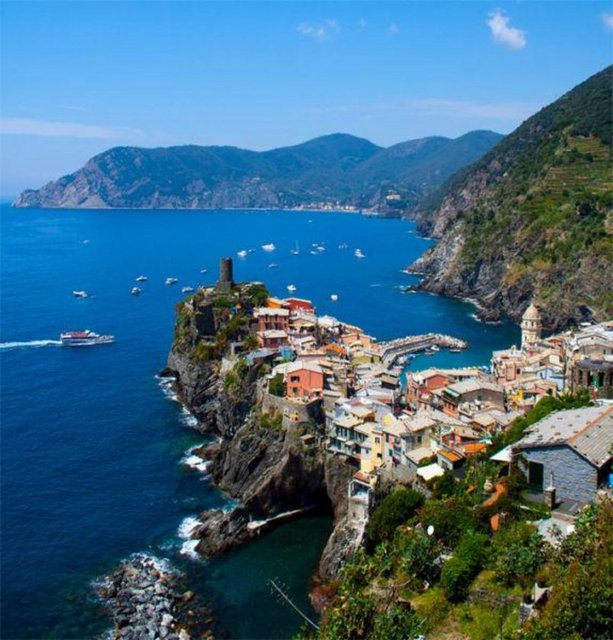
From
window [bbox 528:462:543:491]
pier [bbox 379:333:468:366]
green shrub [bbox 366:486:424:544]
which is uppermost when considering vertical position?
window [bbox 528:462:543:491]

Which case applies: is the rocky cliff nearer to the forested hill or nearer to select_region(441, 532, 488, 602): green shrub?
select_region(441, 532, 488, 602): green shrub

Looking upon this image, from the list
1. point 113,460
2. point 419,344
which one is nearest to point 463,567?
point 113,460

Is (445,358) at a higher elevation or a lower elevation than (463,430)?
lower

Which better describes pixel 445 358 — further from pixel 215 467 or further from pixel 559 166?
pixel 559 166

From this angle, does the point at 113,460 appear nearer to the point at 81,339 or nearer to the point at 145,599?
the point at 145,599

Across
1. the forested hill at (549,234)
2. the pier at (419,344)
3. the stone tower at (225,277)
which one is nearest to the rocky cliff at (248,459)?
the stone tower at (225,277)

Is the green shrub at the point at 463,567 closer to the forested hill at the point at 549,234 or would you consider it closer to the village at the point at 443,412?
the village at the point at 443,412

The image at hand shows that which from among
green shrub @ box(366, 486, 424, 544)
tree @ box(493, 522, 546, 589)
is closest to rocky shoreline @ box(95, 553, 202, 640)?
green shrub @ box(366, 486, 424, 544)

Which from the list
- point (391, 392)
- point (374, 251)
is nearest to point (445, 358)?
point (391, 392)
